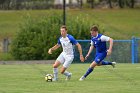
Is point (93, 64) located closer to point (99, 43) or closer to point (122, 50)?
point (99, 43)

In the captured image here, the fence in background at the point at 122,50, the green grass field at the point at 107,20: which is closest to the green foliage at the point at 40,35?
the fence in background at the point at 122,50

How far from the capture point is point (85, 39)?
39.1m

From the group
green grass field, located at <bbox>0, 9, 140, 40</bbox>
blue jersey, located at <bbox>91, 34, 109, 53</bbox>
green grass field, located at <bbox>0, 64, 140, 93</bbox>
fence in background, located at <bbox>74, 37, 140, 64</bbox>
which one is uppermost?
blue jersey, located at <bbox>91, 34, 109, 53</bbox>

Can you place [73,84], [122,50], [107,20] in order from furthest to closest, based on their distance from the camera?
1. [107,20]
2. [122,50]
3. [73,84]

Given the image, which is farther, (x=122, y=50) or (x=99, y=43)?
(x=122, y=50)

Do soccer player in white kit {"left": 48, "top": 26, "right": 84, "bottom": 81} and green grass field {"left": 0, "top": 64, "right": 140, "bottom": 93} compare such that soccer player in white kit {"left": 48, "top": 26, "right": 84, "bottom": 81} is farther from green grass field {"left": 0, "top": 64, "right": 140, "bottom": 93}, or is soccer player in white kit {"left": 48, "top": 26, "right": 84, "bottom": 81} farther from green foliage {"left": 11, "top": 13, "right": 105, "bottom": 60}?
green foliage {"left": 11, "top": 13, "right": 105, "bottom": 60}

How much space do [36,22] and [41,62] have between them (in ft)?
13.1

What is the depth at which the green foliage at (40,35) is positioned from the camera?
38.8 m

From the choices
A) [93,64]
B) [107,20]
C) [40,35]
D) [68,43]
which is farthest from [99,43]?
[107,20]

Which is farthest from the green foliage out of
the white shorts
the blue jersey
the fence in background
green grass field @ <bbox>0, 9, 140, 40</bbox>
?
the blue jersey

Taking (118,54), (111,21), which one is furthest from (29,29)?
(111,21)

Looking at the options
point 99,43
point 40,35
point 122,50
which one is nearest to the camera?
point 99,43

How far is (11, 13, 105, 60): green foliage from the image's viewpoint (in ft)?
127

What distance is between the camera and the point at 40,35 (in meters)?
39.2
